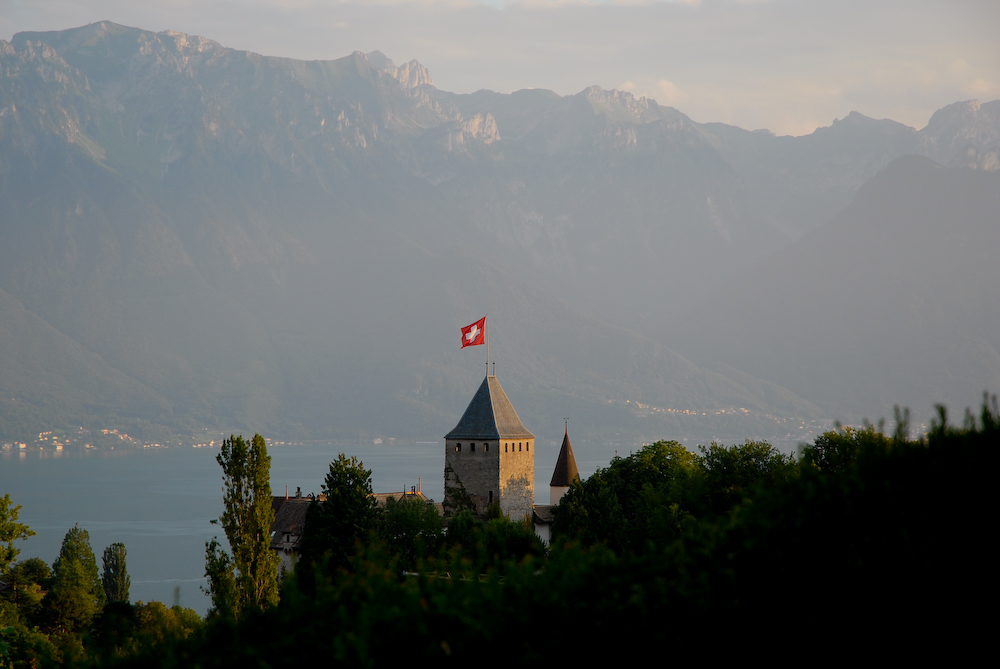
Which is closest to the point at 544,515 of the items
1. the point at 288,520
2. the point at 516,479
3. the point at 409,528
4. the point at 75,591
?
the point at 516,479

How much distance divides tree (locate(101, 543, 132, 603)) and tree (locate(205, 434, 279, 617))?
55.8 m

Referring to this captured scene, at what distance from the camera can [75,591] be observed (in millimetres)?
62938

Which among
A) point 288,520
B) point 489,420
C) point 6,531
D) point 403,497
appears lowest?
point 288,520

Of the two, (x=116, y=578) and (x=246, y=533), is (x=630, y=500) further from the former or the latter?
(x=116, y=578)

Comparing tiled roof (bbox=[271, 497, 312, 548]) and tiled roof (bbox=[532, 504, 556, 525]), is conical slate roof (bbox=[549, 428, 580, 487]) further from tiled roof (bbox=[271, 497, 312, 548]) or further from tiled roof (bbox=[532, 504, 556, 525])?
tiled roof (bbox=[271, 497, 312, 548])

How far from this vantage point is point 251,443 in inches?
1538

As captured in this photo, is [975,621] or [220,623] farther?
[220,623]

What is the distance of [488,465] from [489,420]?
8.57 feet

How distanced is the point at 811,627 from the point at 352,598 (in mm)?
7085

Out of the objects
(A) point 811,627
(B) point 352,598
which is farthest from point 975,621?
(B) point 352,598

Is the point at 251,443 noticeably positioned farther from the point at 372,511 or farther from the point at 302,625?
the point at 302,625

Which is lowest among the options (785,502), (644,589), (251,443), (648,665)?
(648,665)

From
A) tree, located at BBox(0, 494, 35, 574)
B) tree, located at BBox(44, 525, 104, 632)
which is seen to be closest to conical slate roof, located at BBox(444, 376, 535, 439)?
tree, located at BBox(0, 494, 35, 574)

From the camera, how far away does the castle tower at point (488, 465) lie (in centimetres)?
5278
